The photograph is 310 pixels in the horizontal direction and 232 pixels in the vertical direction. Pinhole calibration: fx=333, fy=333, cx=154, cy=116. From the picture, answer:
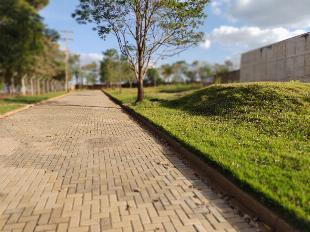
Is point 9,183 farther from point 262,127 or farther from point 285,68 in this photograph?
point 285,68

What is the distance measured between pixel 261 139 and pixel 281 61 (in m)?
22.2

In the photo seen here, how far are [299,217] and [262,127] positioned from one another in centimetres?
608

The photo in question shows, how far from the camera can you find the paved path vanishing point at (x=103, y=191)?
4137mm

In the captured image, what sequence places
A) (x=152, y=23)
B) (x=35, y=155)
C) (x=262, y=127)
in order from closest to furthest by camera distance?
(x=35, y=155)
(x=262, y=127)
(x=152, y=23)

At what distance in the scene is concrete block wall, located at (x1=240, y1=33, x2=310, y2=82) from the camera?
81.5 feet

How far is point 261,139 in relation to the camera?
8078 millimetres

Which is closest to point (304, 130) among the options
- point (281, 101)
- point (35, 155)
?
point (281, 101)

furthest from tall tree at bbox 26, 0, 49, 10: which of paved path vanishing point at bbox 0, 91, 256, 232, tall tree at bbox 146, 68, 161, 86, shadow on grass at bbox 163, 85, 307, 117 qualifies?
tall tree at bbox 146, 68, 161, 86

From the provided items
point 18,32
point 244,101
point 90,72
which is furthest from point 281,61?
point 90,72

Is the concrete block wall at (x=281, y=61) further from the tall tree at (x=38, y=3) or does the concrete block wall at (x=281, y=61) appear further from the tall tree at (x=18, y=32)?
the tall tree at (x=38, y=3)

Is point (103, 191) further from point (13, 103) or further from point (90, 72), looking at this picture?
point (90, 72)

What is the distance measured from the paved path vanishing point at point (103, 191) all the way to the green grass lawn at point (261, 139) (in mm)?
544

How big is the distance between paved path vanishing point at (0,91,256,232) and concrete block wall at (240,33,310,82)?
2005 cm

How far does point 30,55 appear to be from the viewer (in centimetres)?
3356
